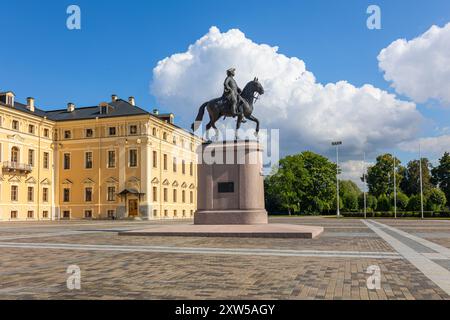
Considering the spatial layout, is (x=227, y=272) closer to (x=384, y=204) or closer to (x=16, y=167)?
(x=16, y=167)

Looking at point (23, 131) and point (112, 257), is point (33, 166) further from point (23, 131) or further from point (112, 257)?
point (112, 257)

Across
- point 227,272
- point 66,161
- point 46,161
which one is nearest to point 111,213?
point 66,161

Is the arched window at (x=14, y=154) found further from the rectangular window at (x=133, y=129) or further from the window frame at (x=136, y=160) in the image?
the rectangular window at (x=133, y=129)

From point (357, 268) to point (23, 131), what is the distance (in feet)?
162

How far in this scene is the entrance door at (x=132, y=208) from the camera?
52219mm

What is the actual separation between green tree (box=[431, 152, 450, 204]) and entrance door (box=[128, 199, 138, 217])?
6424cm

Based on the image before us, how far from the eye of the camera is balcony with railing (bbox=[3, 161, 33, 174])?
4769 centimetres

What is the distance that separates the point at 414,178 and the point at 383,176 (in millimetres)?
13315

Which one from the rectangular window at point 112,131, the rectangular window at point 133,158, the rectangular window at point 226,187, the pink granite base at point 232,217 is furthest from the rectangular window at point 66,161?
the rectangular window at point 226,187

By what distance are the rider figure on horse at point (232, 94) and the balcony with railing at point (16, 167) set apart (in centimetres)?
3452

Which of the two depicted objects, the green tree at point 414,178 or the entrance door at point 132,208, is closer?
the entrance door at point 132,208

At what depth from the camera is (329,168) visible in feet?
270

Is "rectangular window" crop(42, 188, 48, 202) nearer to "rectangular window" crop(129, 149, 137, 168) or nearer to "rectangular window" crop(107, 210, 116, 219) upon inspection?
"rectangular window" crop(107, 210, 116, 219)

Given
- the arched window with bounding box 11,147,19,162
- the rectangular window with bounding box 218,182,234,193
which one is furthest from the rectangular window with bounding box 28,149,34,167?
the rectangular window with bounding box 218,182,234,193
